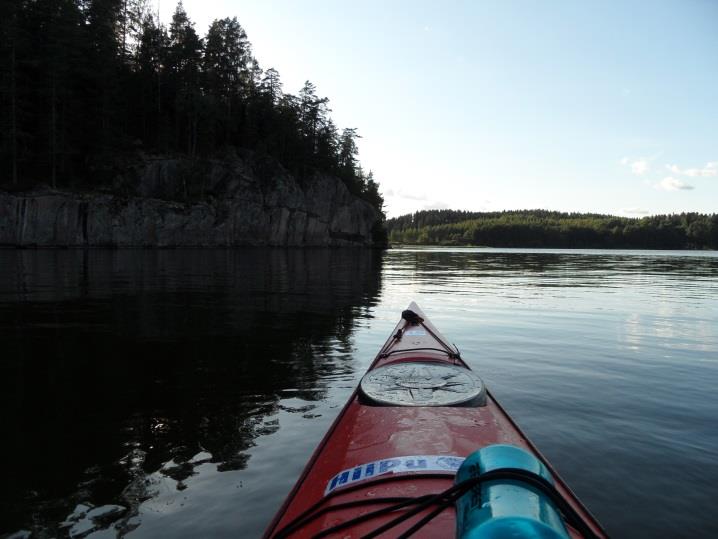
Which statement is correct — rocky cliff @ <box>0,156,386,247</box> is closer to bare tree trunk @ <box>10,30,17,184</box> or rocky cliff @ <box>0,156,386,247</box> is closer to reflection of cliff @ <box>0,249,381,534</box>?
bare tree trunk @ <box>10,30,17,184</box>

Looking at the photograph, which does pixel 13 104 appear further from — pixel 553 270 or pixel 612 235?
pixel 612 235

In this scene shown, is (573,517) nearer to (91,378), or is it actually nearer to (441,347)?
(441,347)

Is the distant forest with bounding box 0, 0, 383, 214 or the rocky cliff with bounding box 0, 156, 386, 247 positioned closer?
the rocky cliff with bounding box 0, 156, 386, 247

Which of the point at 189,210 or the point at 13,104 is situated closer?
the point at 13,104

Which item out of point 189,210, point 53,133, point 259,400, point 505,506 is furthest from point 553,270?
point 53,133

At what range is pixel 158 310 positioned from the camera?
1462 centimetres

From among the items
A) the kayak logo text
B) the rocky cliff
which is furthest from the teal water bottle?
the rocky cliff

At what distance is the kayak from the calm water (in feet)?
4.32

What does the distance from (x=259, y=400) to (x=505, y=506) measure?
19.7 ft

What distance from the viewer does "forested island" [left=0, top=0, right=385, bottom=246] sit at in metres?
49.6

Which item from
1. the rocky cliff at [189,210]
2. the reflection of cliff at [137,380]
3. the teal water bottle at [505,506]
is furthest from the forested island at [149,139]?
the teal water bottle at [505,506]

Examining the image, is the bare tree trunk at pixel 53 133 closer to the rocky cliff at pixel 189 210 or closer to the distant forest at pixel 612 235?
the rocky cliff at pixel 189 210

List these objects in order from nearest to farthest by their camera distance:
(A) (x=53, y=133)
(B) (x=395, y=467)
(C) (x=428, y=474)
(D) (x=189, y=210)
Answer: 1. (C) (x=428, y=474)
2. (B) (x=395, y=467)
3. (A) (x=53, y=133)
4. (D) (x=189, y=210)

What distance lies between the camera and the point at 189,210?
189 ft
